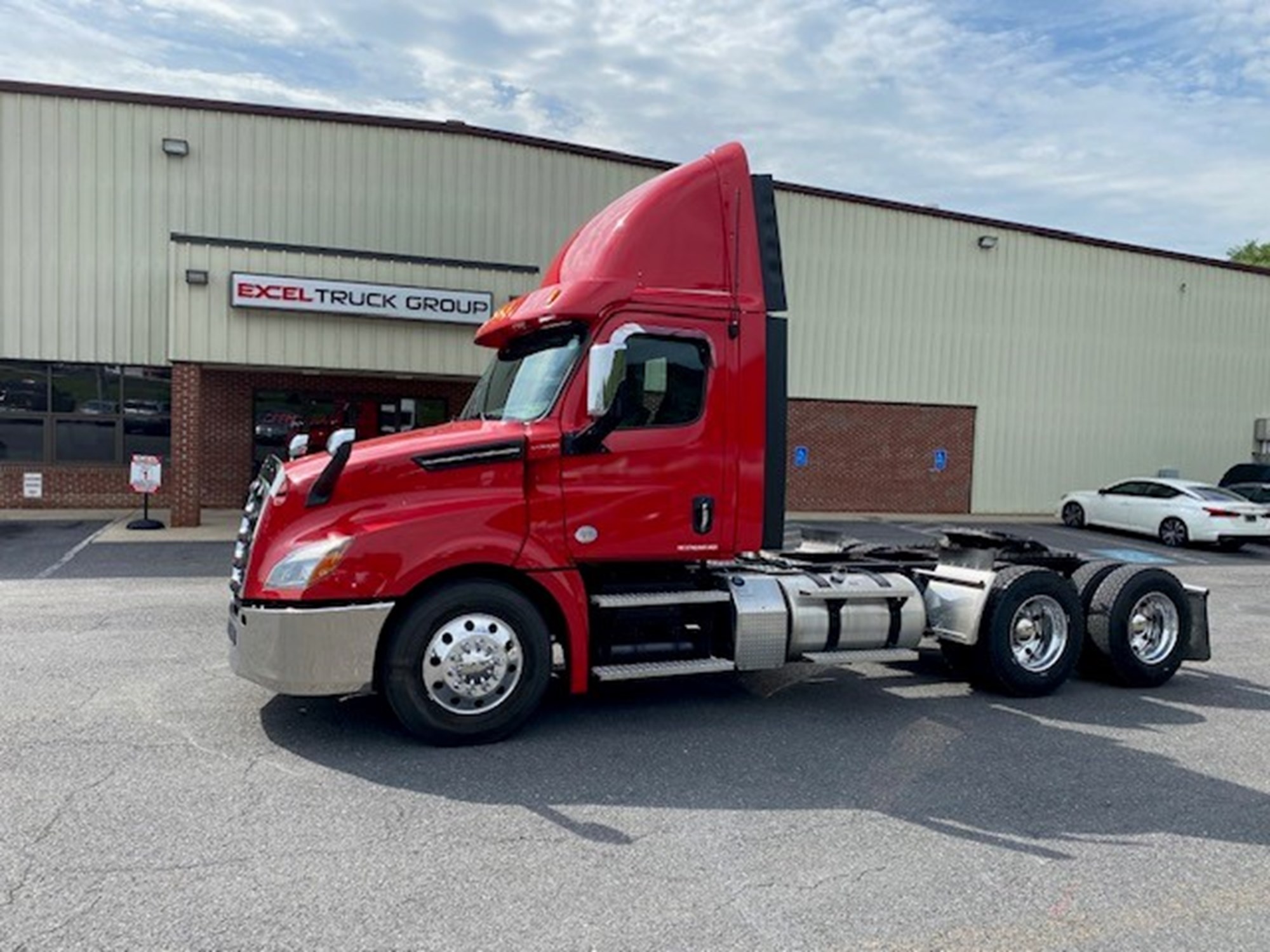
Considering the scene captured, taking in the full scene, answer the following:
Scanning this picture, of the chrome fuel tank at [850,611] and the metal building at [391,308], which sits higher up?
the metal building at [391,308]

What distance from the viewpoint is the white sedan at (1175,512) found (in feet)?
61.3

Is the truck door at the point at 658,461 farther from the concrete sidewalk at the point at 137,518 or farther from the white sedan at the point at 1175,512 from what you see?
the white sedan at the point at 1175,512

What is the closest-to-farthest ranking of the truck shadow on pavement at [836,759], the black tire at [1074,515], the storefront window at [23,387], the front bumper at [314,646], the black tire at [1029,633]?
the truck shadow on pavement at [836,759] < the front bumper at [314,646] < the black tire at [1029,633] < the storefront window at [23,387] < the black tire at [1074,515]

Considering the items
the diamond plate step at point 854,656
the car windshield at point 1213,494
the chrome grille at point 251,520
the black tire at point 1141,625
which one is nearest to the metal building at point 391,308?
the car windshield at point 1213,494

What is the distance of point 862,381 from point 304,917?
21790 mm

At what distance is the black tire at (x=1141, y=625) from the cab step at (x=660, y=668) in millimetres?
3211

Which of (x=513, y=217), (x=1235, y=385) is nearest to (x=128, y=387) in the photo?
(x=513, y=217)

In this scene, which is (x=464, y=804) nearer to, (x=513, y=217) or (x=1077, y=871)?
(x=1077, y=871)

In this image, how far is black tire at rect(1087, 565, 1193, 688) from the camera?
7.18m

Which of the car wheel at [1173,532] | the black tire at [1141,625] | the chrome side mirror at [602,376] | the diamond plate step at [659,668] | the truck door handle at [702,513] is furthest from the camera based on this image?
the car wheel at [1173,532]

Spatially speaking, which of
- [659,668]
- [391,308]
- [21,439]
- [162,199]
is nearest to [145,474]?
[21,439]

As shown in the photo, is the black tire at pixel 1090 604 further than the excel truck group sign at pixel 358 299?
Answer: No

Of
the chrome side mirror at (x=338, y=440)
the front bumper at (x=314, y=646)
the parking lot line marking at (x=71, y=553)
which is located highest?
the chrome side mirror at (x=338, y=440)

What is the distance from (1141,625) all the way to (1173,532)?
46.6 feet
